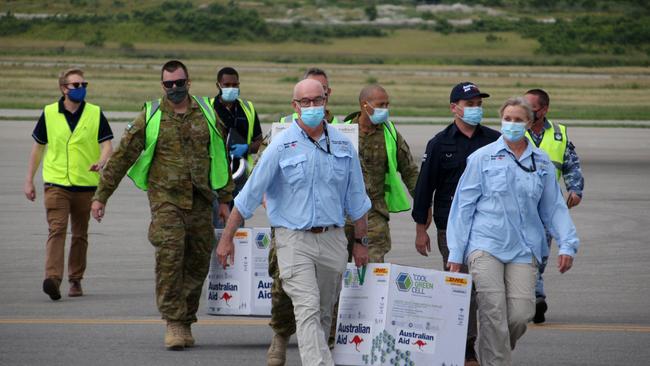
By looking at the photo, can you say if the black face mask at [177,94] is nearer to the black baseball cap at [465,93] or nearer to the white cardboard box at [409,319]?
the black baseball cap at [465,93]

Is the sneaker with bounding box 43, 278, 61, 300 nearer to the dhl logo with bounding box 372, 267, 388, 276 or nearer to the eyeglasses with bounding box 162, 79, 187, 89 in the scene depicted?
the eyeglasses with bounding box 162, 79, 187, 89

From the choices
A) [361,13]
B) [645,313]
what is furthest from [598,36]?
[645,313]

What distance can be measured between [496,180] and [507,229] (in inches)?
12.0

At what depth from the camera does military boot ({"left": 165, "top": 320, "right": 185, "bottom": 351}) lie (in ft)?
28.2

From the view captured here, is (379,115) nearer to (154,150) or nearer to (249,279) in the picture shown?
(249,279)

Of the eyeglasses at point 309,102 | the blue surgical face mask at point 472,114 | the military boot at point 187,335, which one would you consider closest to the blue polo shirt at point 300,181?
the eyeglasses at point 309,102

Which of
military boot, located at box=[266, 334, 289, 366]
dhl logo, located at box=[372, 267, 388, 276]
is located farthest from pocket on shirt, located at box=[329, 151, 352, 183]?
military boot, located at box=[266, 334, 289, 366]

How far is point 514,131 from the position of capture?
279 inches

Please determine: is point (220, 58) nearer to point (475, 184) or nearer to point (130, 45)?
point (130, 45)

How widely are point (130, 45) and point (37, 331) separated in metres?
78.0

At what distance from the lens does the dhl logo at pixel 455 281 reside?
7098mm

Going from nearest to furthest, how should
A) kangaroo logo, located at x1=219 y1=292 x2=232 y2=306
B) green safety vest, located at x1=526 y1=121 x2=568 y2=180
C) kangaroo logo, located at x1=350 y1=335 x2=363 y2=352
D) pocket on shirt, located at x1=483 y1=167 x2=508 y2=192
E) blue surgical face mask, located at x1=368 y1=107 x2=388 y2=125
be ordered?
pocket on shirt, located at x1=483 y1=167 x2=508 y2=192 < kangaroo logo, located at x1=350 y1=335 x2=363 y2=352 < kangaroo logo, located at x1=219 y1=292 x2=232 y2=306 < blue surgical face mask, located at x1=368 y1=107 x2=388 y2=125 < green safety vest, located at x1=526 y1=121 x2=568 y2=180

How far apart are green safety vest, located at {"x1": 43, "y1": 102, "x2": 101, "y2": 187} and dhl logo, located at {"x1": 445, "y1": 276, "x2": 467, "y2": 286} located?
506 cm

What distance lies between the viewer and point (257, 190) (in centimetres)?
716
